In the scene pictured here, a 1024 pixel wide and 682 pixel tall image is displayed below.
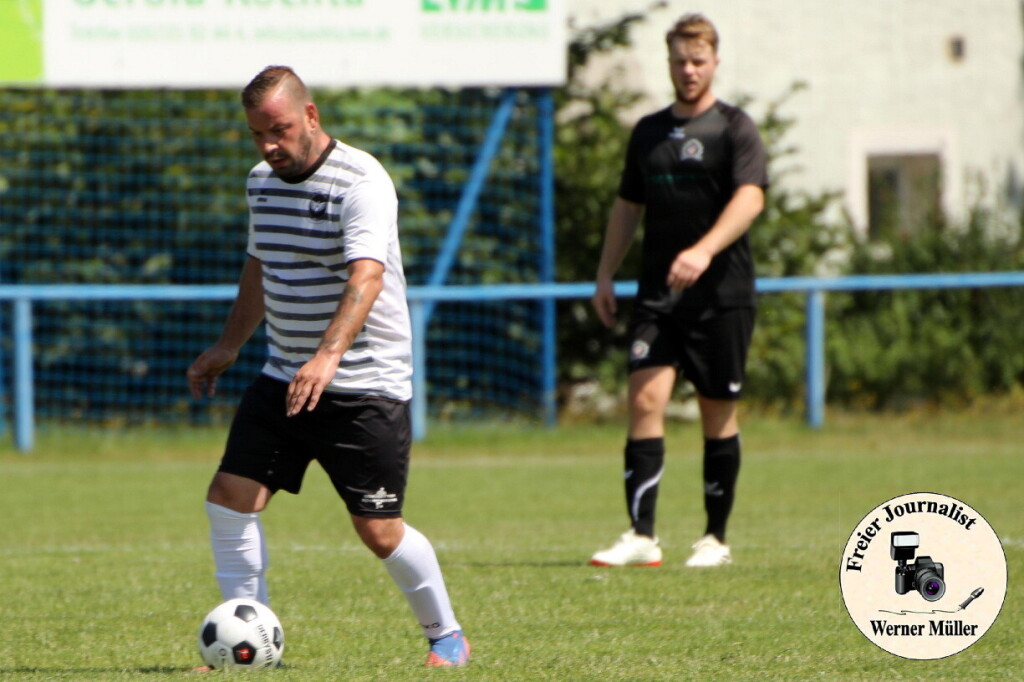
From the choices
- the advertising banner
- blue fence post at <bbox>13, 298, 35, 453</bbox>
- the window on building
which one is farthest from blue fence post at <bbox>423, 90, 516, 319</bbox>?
the window on building

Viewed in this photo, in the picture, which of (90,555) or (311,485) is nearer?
(90,555)

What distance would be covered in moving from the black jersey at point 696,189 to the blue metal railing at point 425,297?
5406 millimetres

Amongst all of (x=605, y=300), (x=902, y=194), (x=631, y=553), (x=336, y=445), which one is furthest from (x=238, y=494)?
(x=902, y=194)

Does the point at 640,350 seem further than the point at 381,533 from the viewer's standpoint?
Yes

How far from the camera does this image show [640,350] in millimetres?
7000

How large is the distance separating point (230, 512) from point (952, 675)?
214 cm

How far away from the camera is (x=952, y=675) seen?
15.3 feet

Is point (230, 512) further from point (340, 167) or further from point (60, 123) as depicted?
point (60, 123)

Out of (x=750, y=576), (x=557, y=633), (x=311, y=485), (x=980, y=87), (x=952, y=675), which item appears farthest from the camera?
(x=980, y=87)

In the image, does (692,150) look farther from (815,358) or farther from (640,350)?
(815,358)

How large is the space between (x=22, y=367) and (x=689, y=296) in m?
7.08

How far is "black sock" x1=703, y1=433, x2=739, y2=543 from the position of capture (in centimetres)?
707

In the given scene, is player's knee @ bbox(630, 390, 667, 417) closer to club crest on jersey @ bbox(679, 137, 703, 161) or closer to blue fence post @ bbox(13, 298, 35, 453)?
club crest on jersey @ bbox(679, 137, 703, 161)

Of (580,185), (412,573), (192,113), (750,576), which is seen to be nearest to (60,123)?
(192,113)
